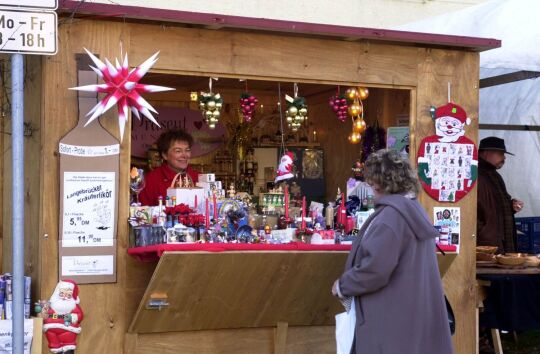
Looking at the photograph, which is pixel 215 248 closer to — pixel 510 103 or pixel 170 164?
pixel 170 164

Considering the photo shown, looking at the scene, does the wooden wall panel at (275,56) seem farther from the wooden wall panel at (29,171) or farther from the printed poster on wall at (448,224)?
the printed poster on wall at (448,224)

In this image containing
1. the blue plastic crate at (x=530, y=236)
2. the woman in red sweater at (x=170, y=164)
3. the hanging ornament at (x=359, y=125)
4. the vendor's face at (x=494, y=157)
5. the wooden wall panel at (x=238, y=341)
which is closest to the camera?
the wooden wall panel at (x=238, y=341)

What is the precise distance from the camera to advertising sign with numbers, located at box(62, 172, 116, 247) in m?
5.97

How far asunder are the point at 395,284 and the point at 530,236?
4869mm

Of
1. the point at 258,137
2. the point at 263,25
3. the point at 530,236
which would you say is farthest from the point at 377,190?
the point at 530,236

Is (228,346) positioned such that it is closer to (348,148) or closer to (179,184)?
(179,184)

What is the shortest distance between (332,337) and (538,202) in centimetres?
457

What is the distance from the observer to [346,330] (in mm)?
5410

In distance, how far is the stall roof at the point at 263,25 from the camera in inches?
232

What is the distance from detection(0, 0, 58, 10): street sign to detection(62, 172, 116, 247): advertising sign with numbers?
1.36 meters

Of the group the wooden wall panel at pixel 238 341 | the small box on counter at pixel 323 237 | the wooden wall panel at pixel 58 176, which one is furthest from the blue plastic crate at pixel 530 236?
the wooden wall panel at pixel 58 176

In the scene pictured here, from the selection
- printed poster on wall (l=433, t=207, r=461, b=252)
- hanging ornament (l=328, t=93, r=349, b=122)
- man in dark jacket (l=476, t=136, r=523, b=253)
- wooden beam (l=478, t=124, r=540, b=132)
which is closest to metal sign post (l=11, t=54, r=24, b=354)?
printed poster on wall (l=433, t=207, r=461, b=252)

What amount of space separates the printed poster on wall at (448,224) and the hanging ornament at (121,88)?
2465 mm

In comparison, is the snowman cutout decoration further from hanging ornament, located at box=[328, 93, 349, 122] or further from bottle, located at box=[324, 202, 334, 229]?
hanging ornament, located at box=[328, 93, 349, 122]
